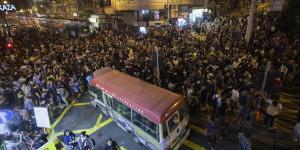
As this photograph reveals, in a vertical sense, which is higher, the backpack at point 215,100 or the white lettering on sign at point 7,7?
the white lettering on sign at point 7,7

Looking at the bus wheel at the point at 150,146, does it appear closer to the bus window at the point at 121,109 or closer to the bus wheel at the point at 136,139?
the bus wheel at the point at 136,139

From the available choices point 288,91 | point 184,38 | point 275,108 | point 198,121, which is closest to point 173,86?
A: point 198,121

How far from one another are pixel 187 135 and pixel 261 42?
11603mm

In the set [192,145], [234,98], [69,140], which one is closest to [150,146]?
[192,145]

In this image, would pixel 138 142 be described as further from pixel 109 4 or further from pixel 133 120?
pixel 109 4

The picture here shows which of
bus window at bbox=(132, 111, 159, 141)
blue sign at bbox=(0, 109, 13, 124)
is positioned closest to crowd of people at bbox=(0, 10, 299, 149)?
blue sign at bbox=(0, 109, 13, 124)

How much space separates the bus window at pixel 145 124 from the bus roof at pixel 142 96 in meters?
0.28

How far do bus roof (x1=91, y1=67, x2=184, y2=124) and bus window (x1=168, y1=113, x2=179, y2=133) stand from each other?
1.12 feet

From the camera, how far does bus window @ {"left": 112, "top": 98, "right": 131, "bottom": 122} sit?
9.72 meters

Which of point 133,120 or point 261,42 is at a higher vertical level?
point 261,42

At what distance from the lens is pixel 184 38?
22.2m

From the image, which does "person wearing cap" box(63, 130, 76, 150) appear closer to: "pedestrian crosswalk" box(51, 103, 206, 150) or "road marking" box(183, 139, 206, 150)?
"pedestrian crosswalk" box(51, 103, 206, 150)

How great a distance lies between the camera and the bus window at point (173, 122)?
8.54 metres

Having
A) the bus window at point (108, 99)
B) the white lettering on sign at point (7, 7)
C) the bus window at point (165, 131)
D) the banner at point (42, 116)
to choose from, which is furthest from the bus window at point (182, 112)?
the white lettering on sign at point (7, 7)
